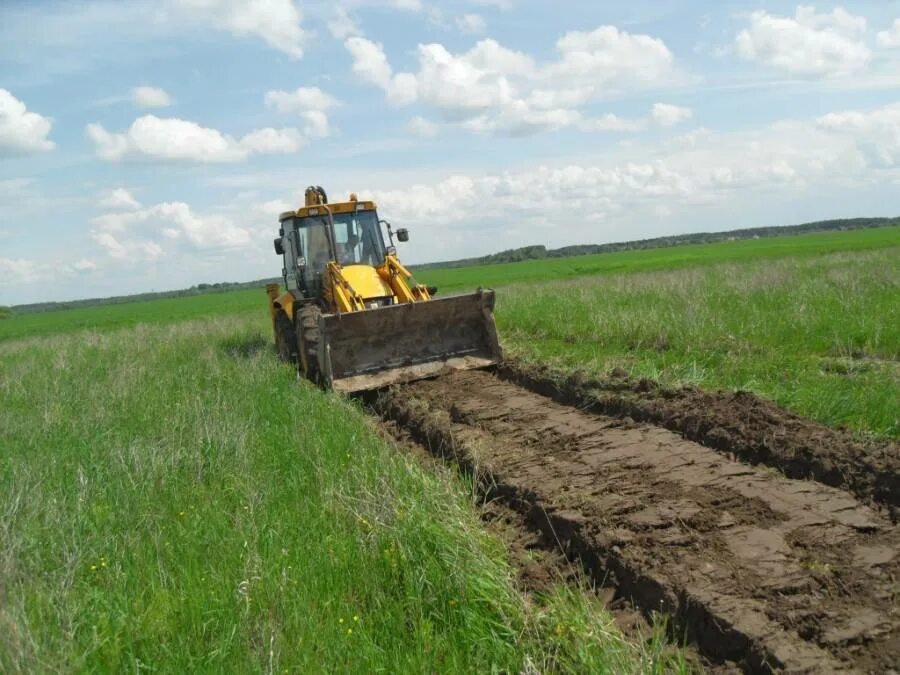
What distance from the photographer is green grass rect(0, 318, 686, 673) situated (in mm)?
3521

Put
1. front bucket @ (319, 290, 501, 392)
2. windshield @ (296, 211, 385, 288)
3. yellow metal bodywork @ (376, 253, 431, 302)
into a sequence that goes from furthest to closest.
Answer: windshield @ (296, 211, 385, 288)
yellow metal bodywork @ (376, 253, 431, 302)
front bucket @ (319, 290, 501, 392)

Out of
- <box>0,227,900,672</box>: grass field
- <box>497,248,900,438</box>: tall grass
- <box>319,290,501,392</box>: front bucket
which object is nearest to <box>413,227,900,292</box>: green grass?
<box>497,248,900,438</box>: tall grass

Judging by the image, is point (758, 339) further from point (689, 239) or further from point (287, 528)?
point (689, 239)

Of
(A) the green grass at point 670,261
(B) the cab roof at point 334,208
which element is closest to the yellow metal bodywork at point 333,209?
(B) the cab roof at point 334,208

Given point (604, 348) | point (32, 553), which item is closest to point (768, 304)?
point (604, 348)

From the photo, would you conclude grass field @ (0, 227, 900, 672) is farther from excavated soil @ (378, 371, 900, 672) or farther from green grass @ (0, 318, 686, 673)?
excavated soil @ (378, 371, 900, 672)

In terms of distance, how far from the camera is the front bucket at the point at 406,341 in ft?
33.6

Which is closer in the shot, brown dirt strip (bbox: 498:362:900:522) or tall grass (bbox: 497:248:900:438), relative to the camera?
brown dirt strip (bbox: 498:362:900:522)

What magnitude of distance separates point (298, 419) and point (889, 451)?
5.08m

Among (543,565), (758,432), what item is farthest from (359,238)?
(543,565)

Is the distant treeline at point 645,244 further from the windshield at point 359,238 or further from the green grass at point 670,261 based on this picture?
the windshield at point 359,238

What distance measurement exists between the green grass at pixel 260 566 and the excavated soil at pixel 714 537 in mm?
386

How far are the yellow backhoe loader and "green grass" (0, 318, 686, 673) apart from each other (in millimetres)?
2876

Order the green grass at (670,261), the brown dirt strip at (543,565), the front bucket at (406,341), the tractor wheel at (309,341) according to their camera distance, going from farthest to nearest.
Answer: the green grass at (670,261) → the tractor wheel at (309,341) → the front bucket at (406,341) → the brown dirt strip at (543,565)
